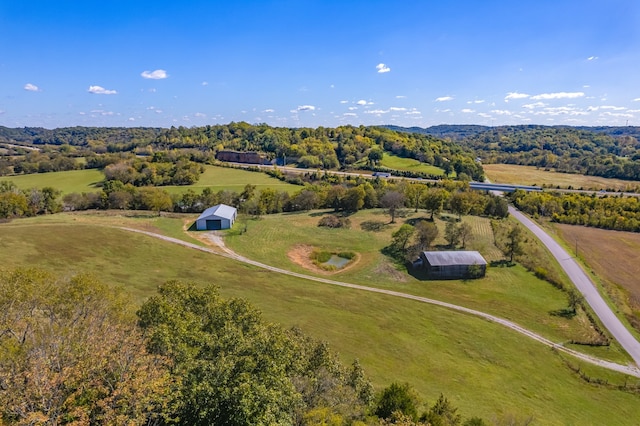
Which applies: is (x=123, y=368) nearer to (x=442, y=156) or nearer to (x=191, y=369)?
(x=191, y=369)

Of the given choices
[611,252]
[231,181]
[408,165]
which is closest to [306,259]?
[611,252]

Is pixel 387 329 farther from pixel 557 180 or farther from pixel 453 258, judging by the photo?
pixel 557 180

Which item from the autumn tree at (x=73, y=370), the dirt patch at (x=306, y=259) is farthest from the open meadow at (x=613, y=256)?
the autumn tree at (x=73, y=370)

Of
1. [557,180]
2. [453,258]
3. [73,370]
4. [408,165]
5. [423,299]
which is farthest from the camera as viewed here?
[408,165]

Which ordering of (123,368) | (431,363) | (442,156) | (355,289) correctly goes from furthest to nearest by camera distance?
Result: (442,156) < (355,289) < (431,363) < (123,368)

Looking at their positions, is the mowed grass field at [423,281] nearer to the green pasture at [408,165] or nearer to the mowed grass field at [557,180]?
the green pasture at [408,165]

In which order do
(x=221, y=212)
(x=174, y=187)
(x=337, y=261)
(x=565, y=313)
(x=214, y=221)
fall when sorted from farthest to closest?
(x=174, y=187) → (x=221, y=212) → (x=214, y=221) → (x=337, y=261) → (x=565, y=313)

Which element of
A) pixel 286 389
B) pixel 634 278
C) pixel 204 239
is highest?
pixel 286 389

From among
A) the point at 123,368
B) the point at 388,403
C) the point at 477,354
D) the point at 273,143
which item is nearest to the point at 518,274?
the point at 477,354
